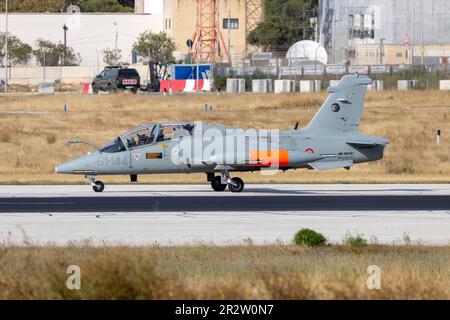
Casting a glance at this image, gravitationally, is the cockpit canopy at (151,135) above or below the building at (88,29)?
below

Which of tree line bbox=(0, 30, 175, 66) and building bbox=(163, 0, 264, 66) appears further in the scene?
building bbox=(163, 0, 264, 66)

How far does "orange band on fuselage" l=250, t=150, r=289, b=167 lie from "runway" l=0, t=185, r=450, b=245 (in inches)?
38.1

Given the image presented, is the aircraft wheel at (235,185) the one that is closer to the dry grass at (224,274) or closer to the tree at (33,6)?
the dry grass at (224,274)

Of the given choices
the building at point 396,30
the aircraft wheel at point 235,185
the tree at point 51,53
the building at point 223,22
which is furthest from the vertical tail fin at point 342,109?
the tree at point 51,53

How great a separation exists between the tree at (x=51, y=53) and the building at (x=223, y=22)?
1148cm

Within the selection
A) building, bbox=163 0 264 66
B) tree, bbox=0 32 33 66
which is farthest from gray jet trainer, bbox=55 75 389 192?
tree, bbox=0 32 33 66

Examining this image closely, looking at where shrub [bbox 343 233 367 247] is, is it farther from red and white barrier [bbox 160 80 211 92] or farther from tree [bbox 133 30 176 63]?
tree [bbox 133 30 176 63]

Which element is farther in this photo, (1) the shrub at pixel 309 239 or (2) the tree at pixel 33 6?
(2) the tree at pixel 33 6

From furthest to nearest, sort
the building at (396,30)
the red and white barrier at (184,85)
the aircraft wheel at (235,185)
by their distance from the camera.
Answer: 1. the building at (396,30)
2. the red and white barrier at (184,85)
3. the aircraft wheel at (235,185)

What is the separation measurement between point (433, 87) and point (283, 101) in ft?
55.1

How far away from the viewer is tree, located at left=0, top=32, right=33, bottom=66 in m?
110

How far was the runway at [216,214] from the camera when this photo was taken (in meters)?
21.2

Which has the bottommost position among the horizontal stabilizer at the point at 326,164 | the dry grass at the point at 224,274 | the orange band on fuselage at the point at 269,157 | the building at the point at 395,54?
the dry grass at the point at 224,274

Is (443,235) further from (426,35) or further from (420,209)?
(426,35)
